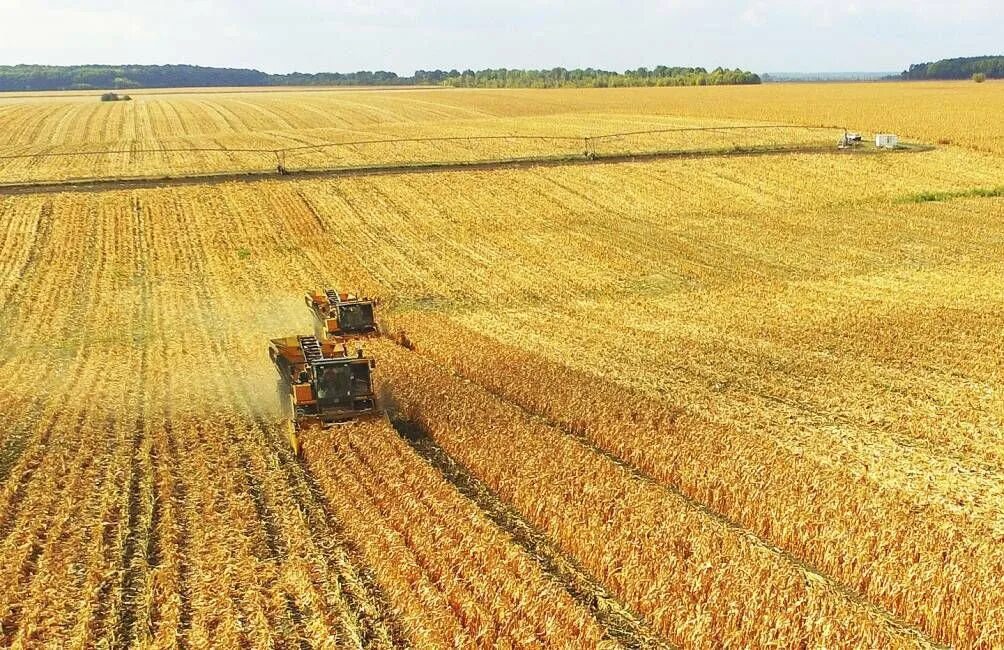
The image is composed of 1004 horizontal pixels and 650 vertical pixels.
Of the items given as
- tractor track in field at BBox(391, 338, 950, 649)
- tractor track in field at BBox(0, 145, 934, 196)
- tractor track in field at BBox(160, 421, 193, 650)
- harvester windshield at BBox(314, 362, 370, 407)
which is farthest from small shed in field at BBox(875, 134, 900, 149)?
tractor track in field at BBox(160, 421, 193, 650)

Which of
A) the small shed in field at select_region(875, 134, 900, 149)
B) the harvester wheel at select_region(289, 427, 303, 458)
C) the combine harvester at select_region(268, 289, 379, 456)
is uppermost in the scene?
the small shed in field at select_region(875, 134, 900, 149)

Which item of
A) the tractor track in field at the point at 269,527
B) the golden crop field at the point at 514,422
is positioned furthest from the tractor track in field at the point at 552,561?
the tractor track in field at the point at 269,527

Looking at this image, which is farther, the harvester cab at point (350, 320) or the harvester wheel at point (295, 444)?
the harvester cab at point (350, 320)

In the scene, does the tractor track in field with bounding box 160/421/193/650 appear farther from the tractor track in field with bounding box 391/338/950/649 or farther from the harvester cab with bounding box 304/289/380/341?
the tractor track in field with bounding box 391/338/950/649

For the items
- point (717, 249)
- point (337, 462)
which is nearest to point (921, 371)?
point (337, 462)

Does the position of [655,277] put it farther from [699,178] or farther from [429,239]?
[699,178]

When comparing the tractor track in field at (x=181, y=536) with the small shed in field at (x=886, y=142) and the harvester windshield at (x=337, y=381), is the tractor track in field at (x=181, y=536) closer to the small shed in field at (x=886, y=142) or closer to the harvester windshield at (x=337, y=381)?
the harvester windshield at (x=337, y=381)

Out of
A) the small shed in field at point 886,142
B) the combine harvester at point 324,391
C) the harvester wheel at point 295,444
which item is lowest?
the harvester wheel at point 295,444
